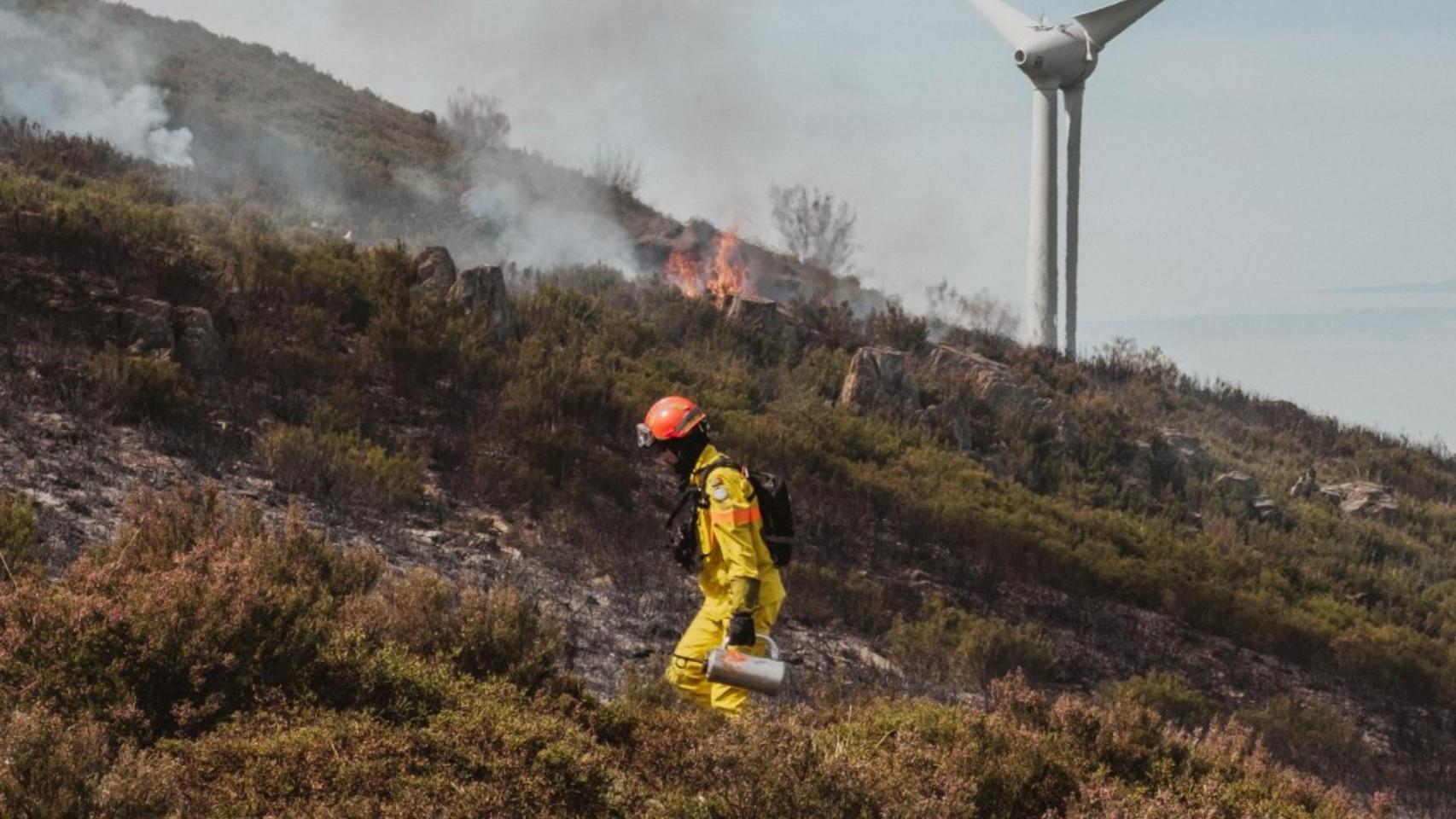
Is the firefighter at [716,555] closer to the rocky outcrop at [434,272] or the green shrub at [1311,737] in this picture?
the green shrub at [1311,737]

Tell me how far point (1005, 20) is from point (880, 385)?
50.7ft

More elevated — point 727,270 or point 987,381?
point 727,270

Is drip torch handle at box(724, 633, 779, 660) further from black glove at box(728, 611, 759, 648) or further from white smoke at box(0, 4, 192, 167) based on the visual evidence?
white smoke at box(0, 4, 192, 167)

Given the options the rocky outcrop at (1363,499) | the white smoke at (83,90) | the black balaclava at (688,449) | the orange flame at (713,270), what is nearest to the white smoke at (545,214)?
the orange flame at (713,270)

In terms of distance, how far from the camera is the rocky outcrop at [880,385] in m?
24.2

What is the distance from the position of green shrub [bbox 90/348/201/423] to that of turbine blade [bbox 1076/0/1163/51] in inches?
1001

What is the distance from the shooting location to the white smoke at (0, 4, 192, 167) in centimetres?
3125

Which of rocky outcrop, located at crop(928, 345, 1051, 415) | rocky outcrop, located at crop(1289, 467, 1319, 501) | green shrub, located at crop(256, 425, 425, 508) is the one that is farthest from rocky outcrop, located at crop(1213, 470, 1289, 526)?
green shrub, located at crop(256, 425, 425, 508)

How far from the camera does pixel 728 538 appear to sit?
820 cm

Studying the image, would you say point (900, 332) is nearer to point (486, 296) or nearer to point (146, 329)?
point (486, 296)

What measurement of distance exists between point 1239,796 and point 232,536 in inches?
228

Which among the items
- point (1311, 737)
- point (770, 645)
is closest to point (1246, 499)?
point (1311, 737)

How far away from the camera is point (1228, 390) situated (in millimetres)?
36844

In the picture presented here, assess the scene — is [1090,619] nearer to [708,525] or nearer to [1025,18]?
[708,525]
